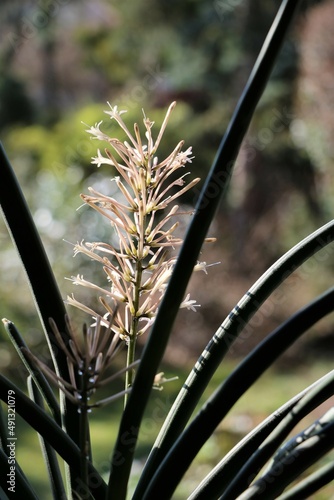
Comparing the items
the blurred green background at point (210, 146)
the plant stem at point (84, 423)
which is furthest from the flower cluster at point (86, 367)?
the blurred green background at point (210, 146)

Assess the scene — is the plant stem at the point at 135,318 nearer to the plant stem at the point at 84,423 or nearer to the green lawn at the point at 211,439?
the plant stem at the point at 84,423

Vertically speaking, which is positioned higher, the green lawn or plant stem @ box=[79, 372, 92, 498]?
the green lawn

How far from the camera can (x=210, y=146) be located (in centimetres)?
434

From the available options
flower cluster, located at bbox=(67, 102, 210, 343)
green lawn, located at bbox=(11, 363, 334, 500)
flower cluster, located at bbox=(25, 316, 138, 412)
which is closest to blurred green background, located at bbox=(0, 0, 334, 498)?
green lawn, located at bbox=(11, 363, 334, 500)

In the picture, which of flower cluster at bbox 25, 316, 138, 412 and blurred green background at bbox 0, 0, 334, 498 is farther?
blurred green background at bbox 0, 0, 334, 498

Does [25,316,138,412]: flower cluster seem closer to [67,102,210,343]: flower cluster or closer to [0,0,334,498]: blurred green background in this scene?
[67,102,210,343]: flower cluster

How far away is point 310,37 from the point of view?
12.2 ft

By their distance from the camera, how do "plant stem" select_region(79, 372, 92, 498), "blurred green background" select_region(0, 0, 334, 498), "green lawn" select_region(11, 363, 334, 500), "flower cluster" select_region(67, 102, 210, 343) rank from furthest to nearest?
"blurred green background" select_region(0, 0, 334, 498), "green lawn" select_region(11, 363, 334, 500), "flower cluster" select_region(67, 102, 210, 343), "plant stem" select_region(79, 372, 92, 498)

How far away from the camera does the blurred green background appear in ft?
11.7

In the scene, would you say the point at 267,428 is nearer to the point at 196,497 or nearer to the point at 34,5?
the point at 196,497

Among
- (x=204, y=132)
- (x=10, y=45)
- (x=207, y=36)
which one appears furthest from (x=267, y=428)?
(x=10, y=45)

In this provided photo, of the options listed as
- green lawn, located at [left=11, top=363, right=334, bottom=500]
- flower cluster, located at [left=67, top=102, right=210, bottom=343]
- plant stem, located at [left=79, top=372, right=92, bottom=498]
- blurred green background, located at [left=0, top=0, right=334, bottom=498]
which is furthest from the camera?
blurred green background, located at [left=0, top=0, right=334, bottom=498]

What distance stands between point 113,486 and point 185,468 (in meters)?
0.04

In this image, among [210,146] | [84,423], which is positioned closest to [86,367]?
[84,423]
